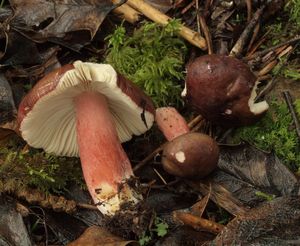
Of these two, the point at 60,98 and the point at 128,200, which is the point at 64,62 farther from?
the point at 128,200

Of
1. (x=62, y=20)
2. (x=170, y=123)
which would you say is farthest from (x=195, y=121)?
(x=62, y=20)

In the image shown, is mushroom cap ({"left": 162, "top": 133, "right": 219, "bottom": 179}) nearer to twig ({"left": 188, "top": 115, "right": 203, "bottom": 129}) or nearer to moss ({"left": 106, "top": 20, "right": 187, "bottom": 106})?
twig ({"left": 188, "top": 115, "right": 203, "bottom": 129})

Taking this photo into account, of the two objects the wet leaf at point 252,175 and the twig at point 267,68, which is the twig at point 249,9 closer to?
the twig at point 267,68

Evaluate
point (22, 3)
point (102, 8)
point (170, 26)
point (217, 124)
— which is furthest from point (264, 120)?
point (22, 3)

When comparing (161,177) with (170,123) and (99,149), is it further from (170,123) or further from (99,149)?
(99,149)

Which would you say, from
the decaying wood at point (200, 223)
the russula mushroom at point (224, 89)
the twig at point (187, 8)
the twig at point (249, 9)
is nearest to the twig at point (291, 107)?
the russula mushroom at point (224, 89)

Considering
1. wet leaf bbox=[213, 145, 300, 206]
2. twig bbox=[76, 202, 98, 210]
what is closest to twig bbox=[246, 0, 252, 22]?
wet leaf bbox=[213, 145, 300, 206]
